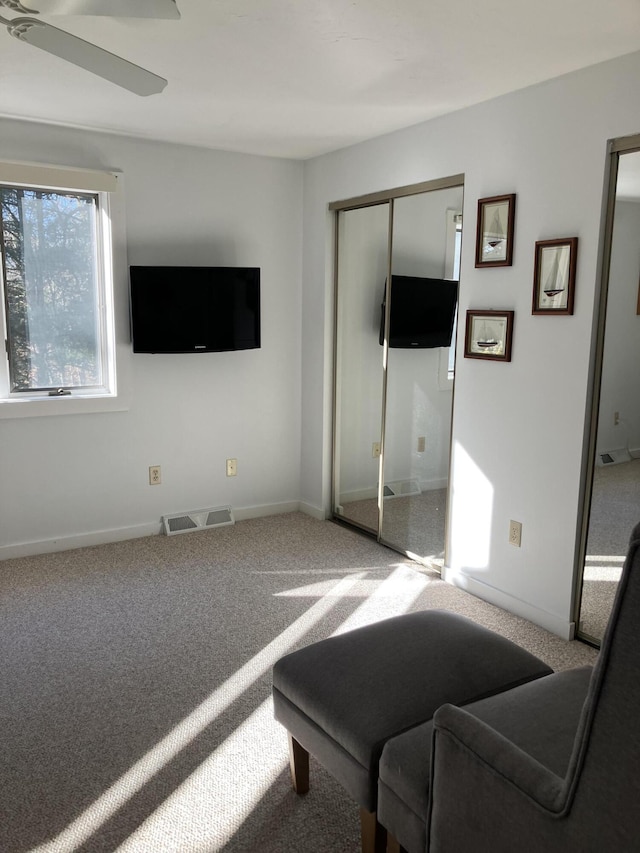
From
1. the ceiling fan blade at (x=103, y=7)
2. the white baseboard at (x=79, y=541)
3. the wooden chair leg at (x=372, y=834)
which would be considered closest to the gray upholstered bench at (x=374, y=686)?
the wooden chair leg at (x=372, y=834)

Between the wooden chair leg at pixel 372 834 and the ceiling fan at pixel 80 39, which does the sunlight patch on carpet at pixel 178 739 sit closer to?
the wooden chair leg at pixel 372 834

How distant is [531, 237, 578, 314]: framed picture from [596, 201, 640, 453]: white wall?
0.16 m

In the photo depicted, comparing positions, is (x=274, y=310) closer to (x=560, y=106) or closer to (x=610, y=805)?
(x=560, y=106)

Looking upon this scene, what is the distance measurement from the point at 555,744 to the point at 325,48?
2399 mm

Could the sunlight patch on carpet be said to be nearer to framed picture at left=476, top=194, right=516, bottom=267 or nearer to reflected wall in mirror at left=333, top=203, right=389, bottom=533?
reflected wall in mirror at left=333, top=203, right=389, bottom=533

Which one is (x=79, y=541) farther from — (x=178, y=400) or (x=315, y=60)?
(x=315, y=60)

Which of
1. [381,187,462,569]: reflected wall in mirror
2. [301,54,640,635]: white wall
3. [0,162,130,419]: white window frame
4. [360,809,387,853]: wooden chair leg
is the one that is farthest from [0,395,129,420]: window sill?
[360,809,387,853]: wooden chair leg

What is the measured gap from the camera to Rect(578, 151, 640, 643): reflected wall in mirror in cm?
272

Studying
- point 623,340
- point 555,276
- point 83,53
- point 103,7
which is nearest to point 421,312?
point 555,276

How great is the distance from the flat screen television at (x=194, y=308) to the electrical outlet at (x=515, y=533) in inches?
79.6

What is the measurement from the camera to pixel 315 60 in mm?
2668

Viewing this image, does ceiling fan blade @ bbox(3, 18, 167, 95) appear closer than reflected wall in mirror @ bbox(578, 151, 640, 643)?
Yes

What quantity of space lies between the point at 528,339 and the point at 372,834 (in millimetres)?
2165

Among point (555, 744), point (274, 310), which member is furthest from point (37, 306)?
point (555, 744)
